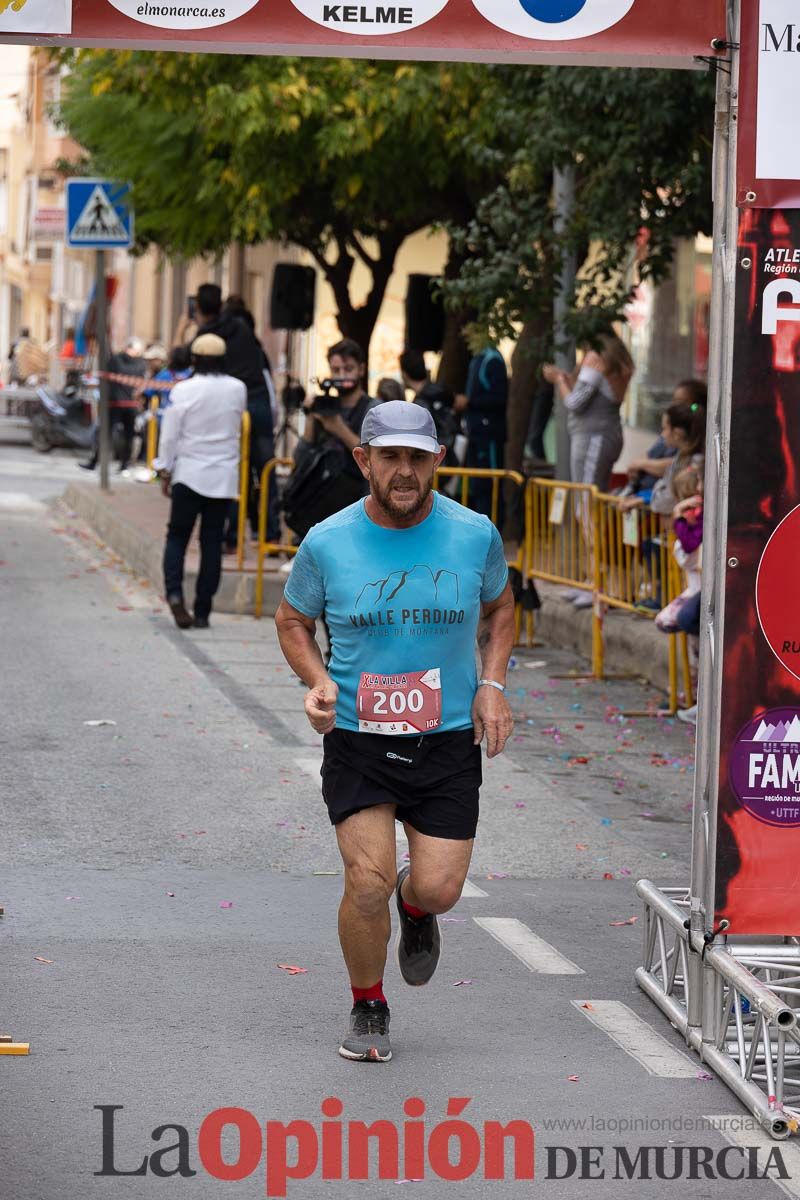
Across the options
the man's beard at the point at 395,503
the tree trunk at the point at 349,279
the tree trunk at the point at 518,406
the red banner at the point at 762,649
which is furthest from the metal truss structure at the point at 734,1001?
the tree trunk at the point at 349,279

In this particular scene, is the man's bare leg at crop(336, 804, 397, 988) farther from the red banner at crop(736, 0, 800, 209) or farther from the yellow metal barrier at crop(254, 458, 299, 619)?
the yellow metal barrier at crop(254, 458, 299, 619)

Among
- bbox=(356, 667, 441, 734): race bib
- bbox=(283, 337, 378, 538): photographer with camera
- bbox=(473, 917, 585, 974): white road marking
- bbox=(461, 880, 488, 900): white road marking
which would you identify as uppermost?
bbox=(283, 337, 378, 538): photographer with camera

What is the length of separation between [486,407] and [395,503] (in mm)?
13038

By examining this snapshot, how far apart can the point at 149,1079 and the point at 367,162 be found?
15.5 meters

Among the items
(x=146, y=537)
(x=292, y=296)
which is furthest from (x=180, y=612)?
(x=292, y=296)

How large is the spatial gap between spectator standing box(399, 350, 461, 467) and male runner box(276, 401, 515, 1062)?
9.05 metres

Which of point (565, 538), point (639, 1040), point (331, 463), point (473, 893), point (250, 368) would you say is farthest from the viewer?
point (250, 368)

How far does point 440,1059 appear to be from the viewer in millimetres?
5910

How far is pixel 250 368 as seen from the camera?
17594 mm

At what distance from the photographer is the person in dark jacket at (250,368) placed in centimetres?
1673

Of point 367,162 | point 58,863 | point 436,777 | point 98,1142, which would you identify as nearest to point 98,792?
point 58,863

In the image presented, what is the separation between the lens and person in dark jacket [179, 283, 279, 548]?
16.7 metres

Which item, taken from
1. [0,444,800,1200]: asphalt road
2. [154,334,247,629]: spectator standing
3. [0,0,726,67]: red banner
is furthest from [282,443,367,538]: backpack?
[0,0,726,67]: red banner

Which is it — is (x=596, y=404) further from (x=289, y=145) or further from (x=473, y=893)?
(x=473, y=893)
